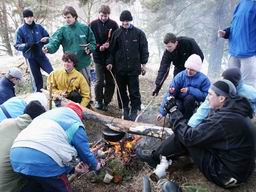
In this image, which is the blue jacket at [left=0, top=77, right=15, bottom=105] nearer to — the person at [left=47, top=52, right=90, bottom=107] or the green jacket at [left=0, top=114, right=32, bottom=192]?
the person at [left=47, top=52, right=90, bottom=107]

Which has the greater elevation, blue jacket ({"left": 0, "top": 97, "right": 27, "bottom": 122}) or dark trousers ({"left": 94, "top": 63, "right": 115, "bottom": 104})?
blue jacket ({"left": 0, "top": 97, "right": 27, "bottom": 122})

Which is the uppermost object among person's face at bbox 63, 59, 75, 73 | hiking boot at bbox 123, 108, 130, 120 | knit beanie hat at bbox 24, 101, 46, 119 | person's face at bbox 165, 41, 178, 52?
person's face at bbox 165, 41, 178, 52

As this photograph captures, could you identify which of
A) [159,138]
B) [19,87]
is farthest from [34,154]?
[19,87]

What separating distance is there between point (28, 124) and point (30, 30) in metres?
3.92

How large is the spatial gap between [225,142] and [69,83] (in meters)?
3.51

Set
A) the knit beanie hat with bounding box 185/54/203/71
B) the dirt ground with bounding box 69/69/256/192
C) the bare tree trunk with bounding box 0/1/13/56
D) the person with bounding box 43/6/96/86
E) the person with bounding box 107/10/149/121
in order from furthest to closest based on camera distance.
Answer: the bare tree trunk with bounding box 0/1/13/56, the person with bounding box 43/6/96/86, the person with bounding box 107/10/149/121, the knit beanie hat with bounding box 185/54/203/71, the dirt ground with bounding box 69/69/256/192

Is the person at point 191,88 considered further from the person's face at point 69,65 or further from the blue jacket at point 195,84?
the person's face at point 69,65

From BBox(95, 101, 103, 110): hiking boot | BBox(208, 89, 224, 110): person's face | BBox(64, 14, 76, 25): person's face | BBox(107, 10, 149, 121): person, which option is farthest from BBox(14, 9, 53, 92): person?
BBox(208, 89, 224, 110): person's face

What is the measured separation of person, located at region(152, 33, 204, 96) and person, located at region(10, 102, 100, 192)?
253cm

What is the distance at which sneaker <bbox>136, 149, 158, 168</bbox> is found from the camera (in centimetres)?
415

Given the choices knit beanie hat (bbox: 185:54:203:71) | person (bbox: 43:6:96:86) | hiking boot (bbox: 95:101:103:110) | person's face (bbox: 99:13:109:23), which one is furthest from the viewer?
hiking boot (bbox: 95:101:103:110)

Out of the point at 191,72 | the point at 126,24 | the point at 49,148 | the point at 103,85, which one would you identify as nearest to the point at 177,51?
the point at 191,72

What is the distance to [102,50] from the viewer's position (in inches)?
261

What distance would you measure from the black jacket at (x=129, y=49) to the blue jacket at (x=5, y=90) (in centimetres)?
207
